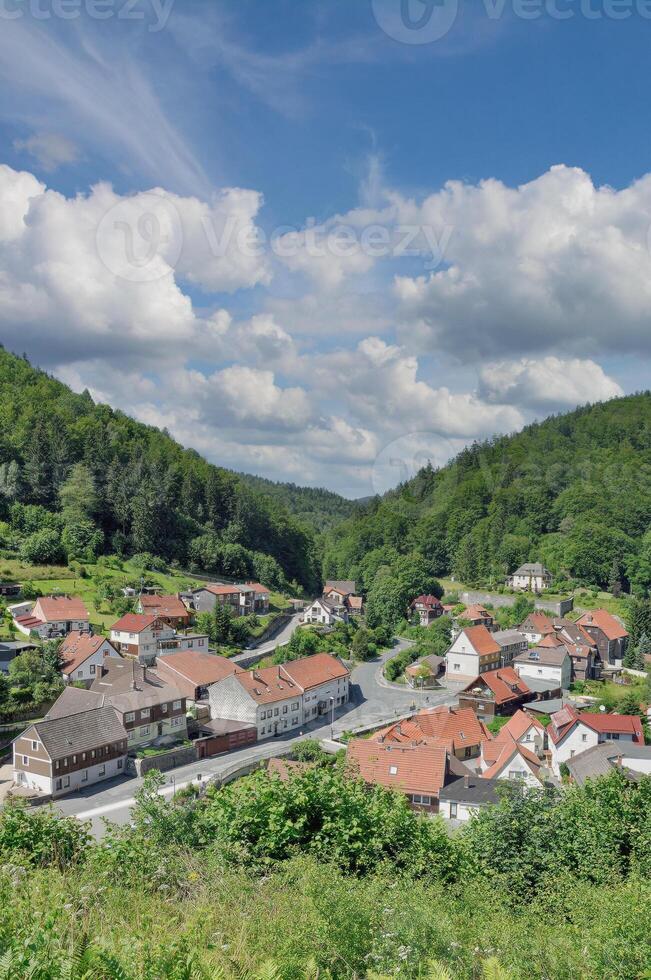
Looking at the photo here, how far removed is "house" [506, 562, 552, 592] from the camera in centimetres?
6084

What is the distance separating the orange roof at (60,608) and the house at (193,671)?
24.4ft

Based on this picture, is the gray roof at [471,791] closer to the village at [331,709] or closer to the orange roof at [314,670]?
the village at [331,709]

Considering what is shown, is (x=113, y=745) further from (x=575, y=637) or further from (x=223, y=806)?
(x=575, y=637)

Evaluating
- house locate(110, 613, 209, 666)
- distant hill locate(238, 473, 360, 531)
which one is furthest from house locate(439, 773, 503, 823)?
distant hill locate(238, 473, 360, 531)

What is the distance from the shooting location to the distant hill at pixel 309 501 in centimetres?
15112

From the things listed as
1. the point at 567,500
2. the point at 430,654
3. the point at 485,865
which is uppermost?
the point at 567,500

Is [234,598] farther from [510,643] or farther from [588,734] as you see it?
[588,734]

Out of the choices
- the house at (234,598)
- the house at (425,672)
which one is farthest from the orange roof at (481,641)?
the house at (234,598)

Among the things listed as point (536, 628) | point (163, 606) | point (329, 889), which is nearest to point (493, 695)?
point (536, 628)

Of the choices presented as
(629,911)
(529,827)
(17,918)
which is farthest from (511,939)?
(17,918)

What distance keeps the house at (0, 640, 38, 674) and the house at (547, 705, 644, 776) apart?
2359 centimetres

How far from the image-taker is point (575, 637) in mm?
41906

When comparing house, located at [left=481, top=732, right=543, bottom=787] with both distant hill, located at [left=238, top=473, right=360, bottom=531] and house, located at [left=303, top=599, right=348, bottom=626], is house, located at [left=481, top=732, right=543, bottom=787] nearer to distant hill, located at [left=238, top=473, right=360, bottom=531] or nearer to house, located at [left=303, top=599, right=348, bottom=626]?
house, located at [left=303, top=599, right=348, bottom=626]

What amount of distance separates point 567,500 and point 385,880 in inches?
2765
